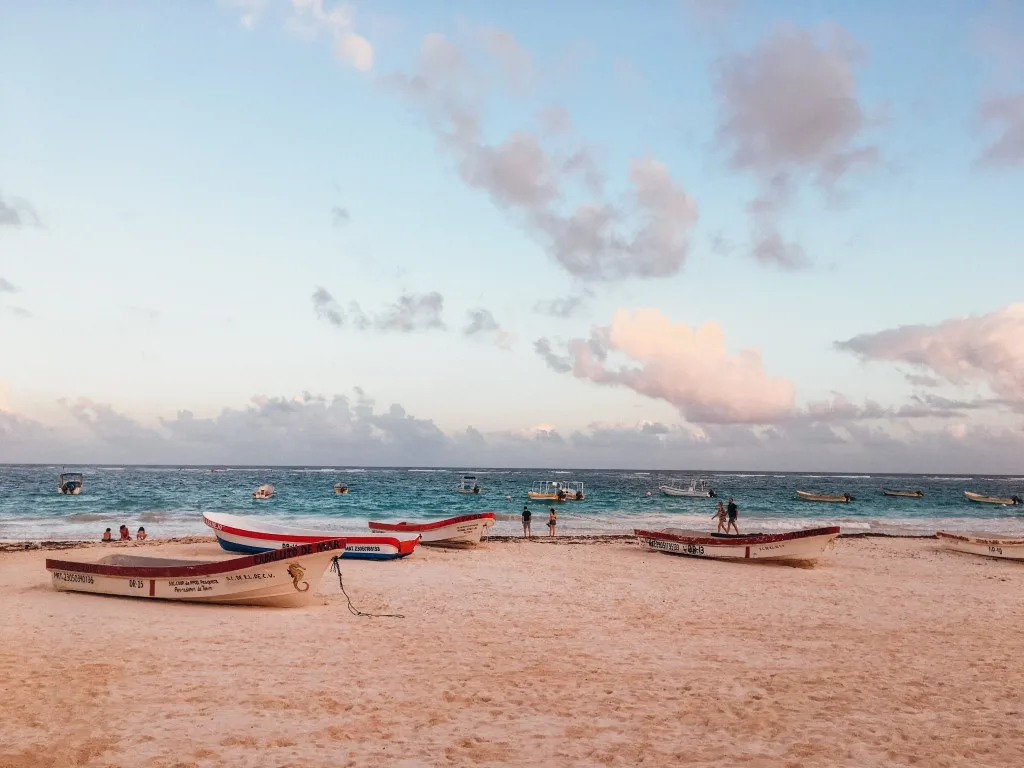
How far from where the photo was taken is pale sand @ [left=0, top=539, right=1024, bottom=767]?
7816mm

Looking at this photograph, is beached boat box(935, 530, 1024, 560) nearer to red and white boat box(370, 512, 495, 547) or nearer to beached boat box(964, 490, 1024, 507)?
red and white boat box(370, 512, 495, 547)

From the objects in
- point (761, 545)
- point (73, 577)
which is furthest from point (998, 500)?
point (73, 577)

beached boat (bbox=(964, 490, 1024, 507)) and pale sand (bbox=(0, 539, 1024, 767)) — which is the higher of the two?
pale sand (bbox=(0, 539, 1024, 767))

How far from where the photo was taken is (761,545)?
24375 mm

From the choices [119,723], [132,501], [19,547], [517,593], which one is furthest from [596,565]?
[132,501]

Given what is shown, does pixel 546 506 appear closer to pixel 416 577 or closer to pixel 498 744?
pixel 416 577

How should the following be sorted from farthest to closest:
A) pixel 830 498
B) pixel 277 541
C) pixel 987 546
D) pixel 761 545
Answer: pixel 830 498 < pixel 987 546 < pixel 761 545 < pixel 277 541

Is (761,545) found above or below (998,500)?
above

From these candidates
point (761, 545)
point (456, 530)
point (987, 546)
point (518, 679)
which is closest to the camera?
point (518, 679)

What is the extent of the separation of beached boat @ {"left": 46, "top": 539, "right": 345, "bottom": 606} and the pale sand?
452mm

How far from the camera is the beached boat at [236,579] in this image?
50.0ft

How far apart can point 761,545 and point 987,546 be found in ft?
35.5

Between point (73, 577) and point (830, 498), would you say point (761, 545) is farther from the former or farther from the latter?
point (830, 498)

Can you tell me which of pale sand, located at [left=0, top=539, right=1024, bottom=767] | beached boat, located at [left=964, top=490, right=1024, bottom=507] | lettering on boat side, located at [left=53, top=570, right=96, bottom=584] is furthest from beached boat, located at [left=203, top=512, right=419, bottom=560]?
beached boat, located at [left=964, top=490, right=1024, bottom=507]
